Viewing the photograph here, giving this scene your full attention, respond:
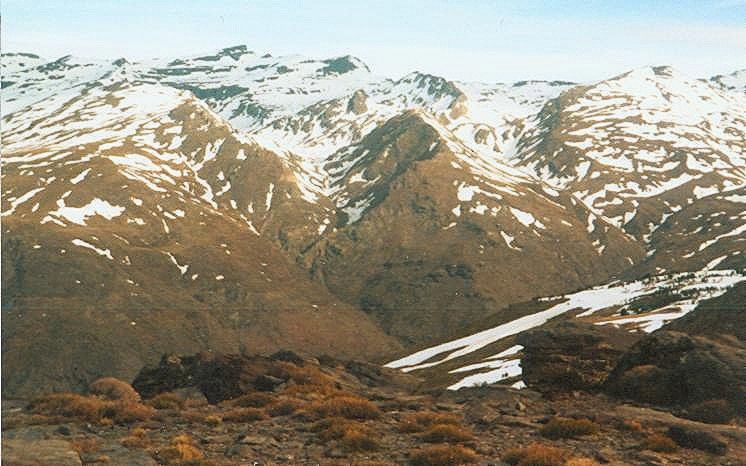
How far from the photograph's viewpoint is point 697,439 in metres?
23.0

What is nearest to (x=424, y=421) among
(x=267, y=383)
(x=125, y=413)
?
(x=125, y=413)

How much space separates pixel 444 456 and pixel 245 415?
10.1m

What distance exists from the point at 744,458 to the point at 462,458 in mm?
8122

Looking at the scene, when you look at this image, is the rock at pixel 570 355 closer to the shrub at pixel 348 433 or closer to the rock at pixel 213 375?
the shrub at pixel 348 433

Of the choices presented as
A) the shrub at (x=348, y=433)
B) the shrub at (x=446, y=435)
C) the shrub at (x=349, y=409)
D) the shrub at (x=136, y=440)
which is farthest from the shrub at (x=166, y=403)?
the shrub at (x=446, y=435)

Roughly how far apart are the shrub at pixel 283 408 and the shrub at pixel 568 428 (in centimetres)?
987

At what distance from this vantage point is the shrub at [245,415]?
2852 cm

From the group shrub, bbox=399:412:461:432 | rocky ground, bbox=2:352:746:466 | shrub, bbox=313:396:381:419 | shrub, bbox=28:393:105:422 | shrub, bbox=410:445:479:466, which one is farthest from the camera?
shrub, bbox=28:393:105:422

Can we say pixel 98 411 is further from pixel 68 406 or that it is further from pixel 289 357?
pixel 289 357

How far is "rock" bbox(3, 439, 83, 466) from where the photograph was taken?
2014cm

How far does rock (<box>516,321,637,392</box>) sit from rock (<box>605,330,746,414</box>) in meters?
2.24

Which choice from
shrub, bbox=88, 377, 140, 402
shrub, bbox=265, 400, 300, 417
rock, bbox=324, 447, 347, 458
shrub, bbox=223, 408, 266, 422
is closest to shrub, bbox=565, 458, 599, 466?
rock, bbox=324, 447, 347, 458

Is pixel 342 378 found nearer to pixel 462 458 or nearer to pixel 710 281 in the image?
pixel 462 458

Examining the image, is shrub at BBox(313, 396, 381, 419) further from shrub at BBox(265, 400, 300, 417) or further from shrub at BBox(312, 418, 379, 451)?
shrub at BBox(312, 418, 379, 451)
